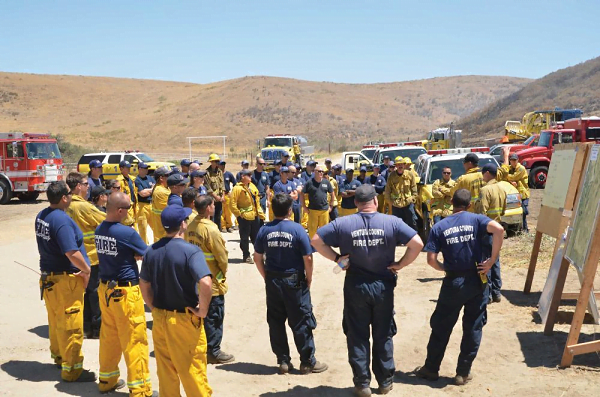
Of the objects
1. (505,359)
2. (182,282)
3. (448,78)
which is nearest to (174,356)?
(182,282)

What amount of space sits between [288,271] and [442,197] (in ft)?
19.5

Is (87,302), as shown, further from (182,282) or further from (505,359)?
(505,359)

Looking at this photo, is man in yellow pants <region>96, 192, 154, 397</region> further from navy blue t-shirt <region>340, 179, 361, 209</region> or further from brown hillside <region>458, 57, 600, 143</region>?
brown hillside <region>458, 57, 600, 143</region>

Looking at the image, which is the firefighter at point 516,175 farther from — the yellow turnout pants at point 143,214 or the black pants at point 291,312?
the black pants at point 291,312

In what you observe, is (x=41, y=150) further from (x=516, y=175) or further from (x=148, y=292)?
(x=148, y=292)

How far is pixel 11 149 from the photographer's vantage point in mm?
23469

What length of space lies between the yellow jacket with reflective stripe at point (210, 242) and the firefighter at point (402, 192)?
7.36 meters

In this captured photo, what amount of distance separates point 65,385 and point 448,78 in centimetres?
14740

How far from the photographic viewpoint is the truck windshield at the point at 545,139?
23.5 metres

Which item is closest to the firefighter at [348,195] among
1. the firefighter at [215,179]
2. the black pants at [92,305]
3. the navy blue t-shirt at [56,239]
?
the firefighter at [215,179]

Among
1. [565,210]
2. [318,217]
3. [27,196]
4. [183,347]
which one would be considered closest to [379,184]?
[318,217]

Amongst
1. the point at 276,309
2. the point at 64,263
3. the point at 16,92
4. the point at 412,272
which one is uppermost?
the point at 16,92

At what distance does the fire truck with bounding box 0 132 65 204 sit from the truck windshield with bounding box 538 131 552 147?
19726mm

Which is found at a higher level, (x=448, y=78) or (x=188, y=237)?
(x=448, y=78)
